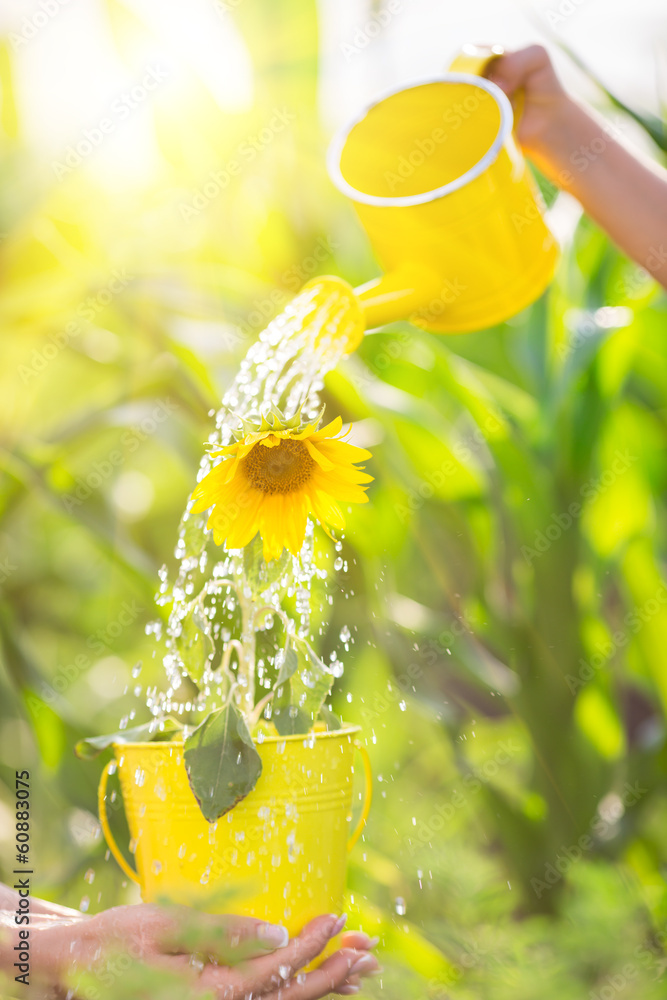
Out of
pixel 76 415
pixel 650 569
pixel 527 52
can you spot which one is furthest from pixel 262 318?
pixel 650 569

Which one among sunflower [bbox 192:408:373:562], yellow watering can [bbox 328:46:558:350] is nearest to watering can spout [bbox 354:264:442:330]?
yellow watering can [bbox 328:46:558:350]

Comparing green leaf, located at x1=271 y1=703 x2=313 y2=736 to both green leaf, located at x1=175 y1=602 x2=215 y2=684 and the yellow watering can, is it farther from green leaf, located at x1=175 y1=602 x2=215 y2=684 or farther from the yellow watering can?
the yellow watering can

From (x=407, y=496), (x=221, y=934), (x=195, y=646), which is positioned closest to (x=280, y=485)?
(x=195, y=646)

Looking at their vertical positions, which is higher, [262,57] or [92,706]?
[262,57]

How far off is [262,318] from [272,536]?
→ 1.52ft

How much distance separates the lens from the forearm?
1.94ft

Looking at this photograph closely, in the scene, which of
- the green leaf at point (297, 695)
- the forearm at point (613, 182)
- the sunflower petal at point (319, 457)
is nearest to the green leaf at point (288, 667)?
the green leaf at point (297, 695)

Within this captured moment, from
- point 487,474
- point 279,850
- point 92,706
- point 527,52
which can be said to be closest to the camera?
point 279,850

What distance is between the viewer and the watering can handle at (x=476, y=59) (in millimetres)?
593

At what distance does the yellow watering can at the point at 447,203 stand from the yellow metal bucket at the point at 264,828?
10.8 inches

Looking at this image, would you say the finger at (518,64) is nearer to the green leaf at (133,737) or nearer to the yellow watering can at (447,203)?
the yellow watering can at (447,203)

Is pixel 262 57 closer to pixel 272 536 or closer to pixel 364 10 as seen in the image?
pixel 364 10

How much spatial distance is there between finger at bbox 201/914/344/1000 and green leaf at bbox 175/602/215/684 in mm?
147

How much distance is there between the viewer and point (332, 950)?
0.43 m
